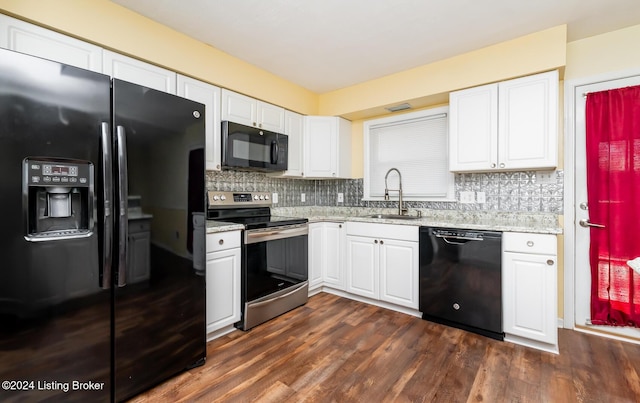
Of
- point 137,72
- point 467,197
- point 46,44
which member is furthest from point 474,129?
point 46,44

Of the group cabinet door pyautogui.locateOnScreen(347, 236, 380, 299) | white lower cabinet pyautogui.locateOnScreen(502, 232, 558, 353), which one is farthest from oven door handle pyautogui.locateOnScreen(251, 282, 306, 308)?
white lower cabinet pyautogui.locateOnScreen(502, 232, 558, 353)

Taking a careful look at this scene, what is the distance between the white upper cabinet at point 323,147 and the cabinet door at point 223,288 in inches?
59.2

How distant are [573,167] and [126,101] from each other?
3.27 meters

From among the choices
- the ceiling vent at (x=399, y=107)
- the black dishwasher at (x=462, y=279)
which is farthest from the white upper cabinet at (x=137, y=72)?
the black dishwasher at (x=462, y=279)

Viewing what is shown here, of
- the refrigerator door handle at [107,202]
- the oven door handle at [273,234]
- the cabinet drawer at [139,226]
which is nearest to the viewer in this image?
the refrigerator door handle at [107,202]

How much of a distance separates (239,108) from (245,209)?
1.00 metres

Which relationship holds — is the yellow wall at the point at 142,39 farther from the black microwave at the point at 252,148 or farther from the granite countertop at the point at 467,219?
the granite countertop at the point at 467,219

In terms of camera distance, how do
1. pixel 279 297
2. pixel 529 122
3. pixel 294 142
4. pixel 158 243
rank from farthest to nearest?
1. pixel 294 142
2. pixel 279 297
3. pixel 529 122
4. pixel 158 243

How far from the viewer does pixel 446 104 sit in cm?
300

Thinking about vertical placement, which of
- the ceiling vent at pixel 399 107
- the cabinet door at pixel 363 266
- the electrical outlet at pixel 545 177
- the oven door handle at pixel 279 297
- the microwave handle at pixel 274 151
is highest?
the ceiling vent at pixel 399 107

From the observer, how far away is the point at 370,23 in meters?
2.17

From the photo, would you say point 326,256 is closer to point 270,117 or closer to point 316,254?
point 316,254

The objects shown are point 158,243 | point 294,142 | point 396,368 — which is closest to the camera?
point 158,243

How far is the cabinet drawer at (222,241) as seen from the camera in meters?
2.09
